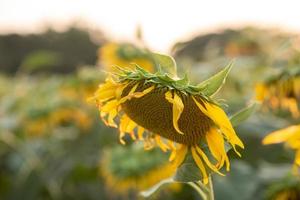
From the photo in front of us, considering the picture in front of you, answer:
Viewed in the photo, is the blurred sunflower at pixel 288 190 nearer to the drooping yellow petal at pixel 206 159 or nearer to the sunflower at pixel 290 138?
the sunflower at pixel 290 138

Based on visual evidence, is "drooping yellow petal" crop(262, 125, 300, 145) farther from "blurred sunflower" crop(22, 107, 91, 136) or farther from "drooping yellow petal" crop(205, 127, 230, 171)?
"blurred sunflower" crop(22, 107, 91, 136)

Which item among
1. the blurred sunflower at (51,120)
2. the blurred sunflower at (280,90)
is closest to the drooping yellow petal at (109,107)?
the blurred sunflower at (280,90)

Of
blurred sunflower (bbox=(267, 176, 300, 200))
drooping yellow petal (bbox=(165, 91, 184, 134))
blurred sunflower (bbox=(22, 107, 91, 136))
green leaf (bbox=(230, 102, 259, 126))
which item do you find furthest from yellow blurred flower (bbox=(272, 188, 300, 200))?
blurred sunflower (bbox=(22, 107, 91, 136))

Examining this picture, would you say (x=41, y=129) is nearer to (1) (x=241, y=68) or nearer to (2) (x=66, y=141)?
(2) (x=66, y=141)

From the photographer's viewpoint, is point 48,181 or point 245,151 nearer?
point 245,151

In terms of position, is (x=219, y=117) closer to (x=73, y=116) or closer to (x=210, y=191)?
(x=210, y=191)

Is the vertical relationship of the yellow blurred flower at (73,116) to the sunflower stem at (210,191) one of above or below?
below

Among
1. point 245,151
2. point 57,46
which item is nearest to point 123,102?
Answer: point 245,151

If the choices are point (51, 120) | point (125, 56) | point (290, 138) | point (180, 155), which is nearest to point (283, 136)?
point (290, 138)
